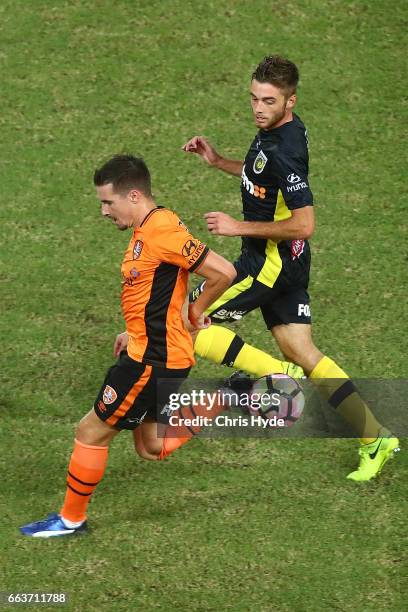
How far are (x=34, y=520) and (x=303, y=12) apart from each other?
6.64 m

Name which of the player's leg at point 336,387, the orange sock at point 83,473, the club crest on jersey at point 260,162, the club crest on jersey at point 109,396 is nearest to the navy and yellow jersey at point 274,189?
the club crest on jersey at point 260,162

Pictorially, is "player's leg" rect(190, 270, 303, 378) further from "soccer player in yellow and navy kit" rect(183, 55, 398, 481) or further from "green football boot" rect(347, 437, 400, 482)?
"green football boot" rect(347, 437, 400, 482)

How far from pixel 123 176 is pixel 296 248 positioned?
1.56 m

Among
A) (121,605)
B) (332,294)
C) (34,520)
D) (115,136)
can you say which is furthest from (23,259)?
(121,605)

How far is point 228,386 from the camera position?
8.99 meters

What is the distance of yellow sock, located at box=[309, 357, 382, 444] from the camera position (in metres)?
8.44

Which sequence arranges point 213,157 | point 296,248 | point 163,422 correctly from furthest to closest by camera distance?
point 213,157 → point 296,248 → point 163,422

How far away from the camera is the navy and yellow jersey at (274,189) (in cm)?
806

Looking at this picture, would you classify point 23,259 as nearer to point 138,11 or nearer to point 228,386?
point 228,386

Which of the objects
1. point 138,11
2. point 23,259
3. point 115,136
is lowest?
point 23,259

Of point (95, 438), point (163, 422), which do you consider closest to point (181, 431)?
point (163, 422)

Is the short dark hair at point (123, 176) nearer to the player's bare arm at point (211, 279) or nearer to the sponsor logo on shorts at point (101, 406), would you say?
the player's bare arm at point (211, 279)

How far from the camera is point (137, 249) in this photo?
291 inches

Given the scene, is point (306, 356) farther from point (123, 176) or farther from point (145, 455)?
point (123, 176)
